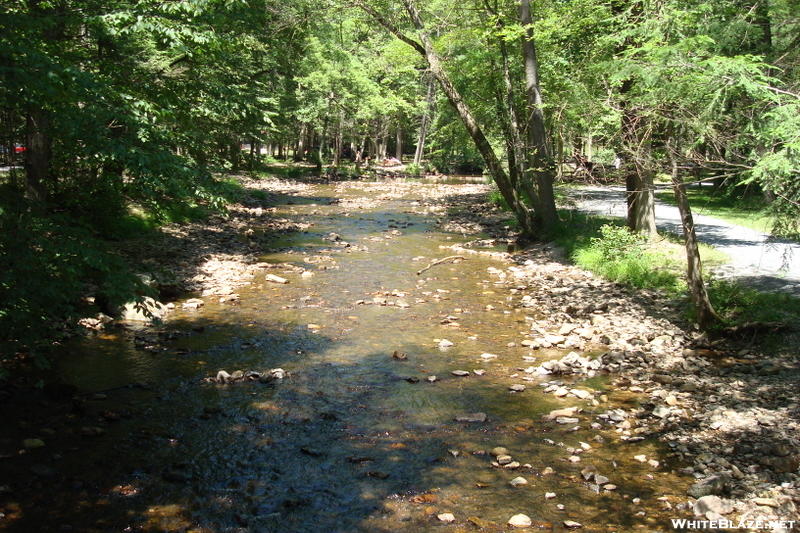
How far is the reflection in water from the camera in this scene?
4.93m

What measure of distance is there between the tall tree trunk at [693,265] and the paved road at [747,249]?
36.8 inches

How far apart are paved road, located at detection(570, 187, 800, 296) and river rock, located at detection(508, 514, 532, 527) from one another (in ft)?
17.3

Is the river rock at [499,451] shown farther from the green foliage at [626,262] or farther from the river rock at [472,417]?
the green foliage at [626,262]

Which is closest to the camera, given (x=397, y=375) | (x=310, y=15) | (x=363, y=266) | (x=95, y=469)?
(x=95, y=469)

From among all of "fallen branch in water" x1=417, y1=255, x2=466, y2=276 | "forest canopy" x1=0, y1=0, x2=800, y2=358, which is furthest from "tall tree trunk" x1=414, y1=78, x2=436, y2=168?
"forest canopy" x1=0, y1=0, x2=800, y2=358

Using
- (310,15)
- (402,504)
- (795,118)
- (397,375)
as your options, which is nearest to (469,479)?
(402,504)

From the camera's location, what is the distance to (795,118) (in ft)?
17.9

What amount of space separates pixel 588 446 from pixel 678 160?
12.9 feet

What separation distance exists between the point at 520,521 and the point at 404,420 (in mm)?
2156

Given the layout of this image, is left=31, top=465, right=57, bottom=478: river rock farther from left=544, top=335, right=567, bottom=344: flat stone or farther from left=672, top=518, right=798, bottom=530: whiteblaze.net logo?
left=544, top=335, right=567, bottom=344: flat stone

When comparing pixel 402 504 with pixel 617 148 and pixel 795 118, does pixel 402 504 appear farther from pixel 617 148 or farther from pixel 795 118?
pixel 617 148

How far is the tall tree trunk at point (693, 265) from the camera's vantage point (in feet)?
26.9

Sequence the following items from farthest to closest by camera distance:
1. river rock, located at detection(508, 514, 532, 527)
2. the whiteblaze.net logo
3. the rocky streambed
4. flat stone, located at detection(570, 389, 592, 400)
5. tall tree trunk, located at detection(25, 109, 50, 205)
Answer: tall tree trunk, located at detection(25, 109, 50, 205) → flat stone, located at detection(570, 389, 592, 400) → the rocky streambed → river rock, located at detection(508, 514, 532, 527) → the whiteblaze.net logo

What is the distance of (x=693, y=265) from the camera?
856 centimetres
